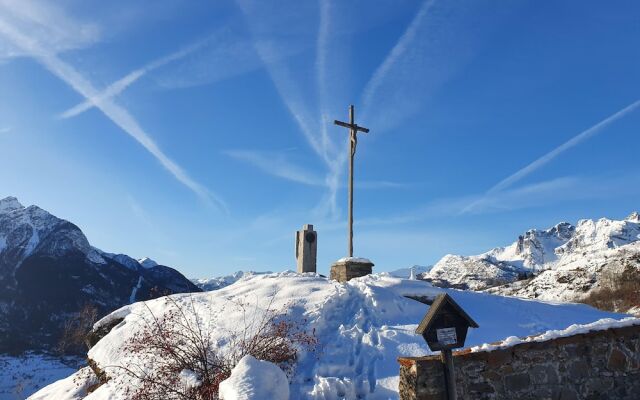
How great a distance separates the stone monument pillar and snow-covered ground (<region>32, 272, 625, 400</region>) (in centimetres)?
192

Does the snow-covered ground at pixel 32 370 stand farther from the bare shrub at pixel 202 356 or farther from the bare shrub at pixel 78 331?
the bare shrub at pixel 202 356

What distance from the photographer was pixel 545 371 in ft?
20.1

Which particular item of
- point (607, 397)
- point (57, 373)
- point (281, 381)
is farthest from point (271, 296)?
point (57, 373)

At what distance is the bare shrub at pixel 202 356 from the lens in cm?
712

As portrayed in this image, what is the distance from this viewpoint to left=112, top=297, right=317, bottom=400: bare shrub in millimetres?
7121

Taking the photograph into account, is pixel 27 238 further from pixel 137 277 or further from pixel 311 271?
pixel 311 271

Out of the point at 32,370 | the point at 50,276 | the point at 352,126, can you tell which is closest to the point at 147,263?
the point at 50,276

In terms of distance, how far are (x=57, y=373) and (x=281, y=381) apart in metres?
71.3

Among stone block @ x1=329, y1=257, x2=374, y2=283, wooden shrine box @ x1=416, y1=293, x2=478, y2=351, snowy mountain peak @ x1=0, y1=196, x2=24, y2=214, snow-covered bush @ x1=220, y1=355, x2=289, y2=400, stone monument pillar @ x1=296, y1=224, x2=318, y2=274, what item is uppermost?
snowy mountain peak @ x1=0, y1=196, x2=24, y2=214

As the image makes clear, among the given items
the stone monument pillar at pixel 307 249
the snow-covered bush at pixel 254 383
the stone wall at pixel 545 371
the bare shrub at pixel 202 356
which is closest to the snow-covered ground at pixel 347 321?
the bare shrub at pixel 202 356

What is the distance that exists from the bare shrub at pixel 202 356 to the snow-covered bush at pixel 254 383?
136 centimetres

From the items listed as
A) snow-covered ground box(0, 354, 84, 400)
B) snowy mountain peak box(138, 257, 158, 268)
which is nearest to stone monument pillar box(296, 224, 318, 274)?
snow-covered ground box(0, 354, 84, 400)

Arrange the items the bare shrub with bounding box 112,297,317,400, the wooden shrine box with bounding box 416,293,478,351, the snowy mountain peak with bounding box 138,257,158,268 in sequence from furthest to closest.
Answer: the snowy mountain peak with bounding box 138,257,158,268 → the bare shrub with bounding box 112,297,317,400 → the wooden shrine box with bounding box 416,293,478,351

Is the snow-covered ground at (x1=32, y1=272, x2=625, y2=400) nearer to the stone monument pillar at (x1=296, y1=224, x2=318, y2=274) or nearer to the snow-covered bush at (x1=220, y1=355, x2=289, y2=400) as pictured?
the snow-covered bush at (x1=220, y1=355, x2=289, y2=400)
